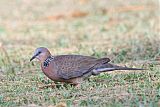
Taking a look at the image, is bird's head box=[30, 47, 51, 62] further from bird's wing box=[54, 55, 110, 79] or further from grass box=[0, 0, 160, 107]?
grass box=[0, 0, 160, 107]

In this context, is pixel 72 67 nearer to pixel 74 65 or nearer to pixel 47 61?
pixel 74 65

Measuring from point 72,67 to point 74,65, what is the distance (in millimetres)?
38

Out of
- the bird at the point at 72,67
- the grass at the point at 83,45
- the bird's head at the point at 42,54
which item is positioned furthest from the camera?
the bird's head at the point at 42,54

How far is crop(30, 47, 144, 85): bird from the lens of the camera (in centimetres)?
807

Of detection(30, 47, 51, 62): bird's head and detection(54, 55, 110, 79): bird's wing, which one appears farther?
detection(30, 47, 51, 62): bird's head

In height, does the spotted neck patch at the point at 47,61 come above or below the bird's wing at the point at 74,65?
above

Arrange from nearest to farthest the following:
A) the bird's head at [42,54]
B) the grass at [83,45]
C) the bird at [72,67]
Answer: the grass at [83,45] < the bird at [72,67] < the bird's head at [42,54]

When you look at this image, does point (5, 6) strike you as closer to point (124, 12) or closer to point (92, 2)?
point (92, 2)

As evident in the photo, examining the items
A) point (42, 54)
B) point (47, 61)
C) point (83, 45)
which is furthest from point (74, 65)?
point (83, 45)

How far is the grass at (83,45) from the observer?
7391 mm

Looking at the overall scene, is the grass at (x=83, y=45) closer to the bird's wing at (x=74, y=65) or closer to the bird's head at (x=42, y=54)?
the bird's wing at (x=74, y=65)

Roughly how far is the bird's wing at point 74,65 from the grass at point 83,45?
17 centimetres

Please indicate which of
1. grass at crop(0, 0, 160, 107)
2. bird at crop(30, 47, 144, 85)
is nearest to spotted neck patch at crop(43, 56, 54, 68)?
bird at crop(30, 47, 144, 85)

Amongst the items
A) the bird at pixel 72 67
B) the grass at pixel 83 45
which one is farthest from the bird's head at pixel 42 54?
the grass at pixel 83 45
